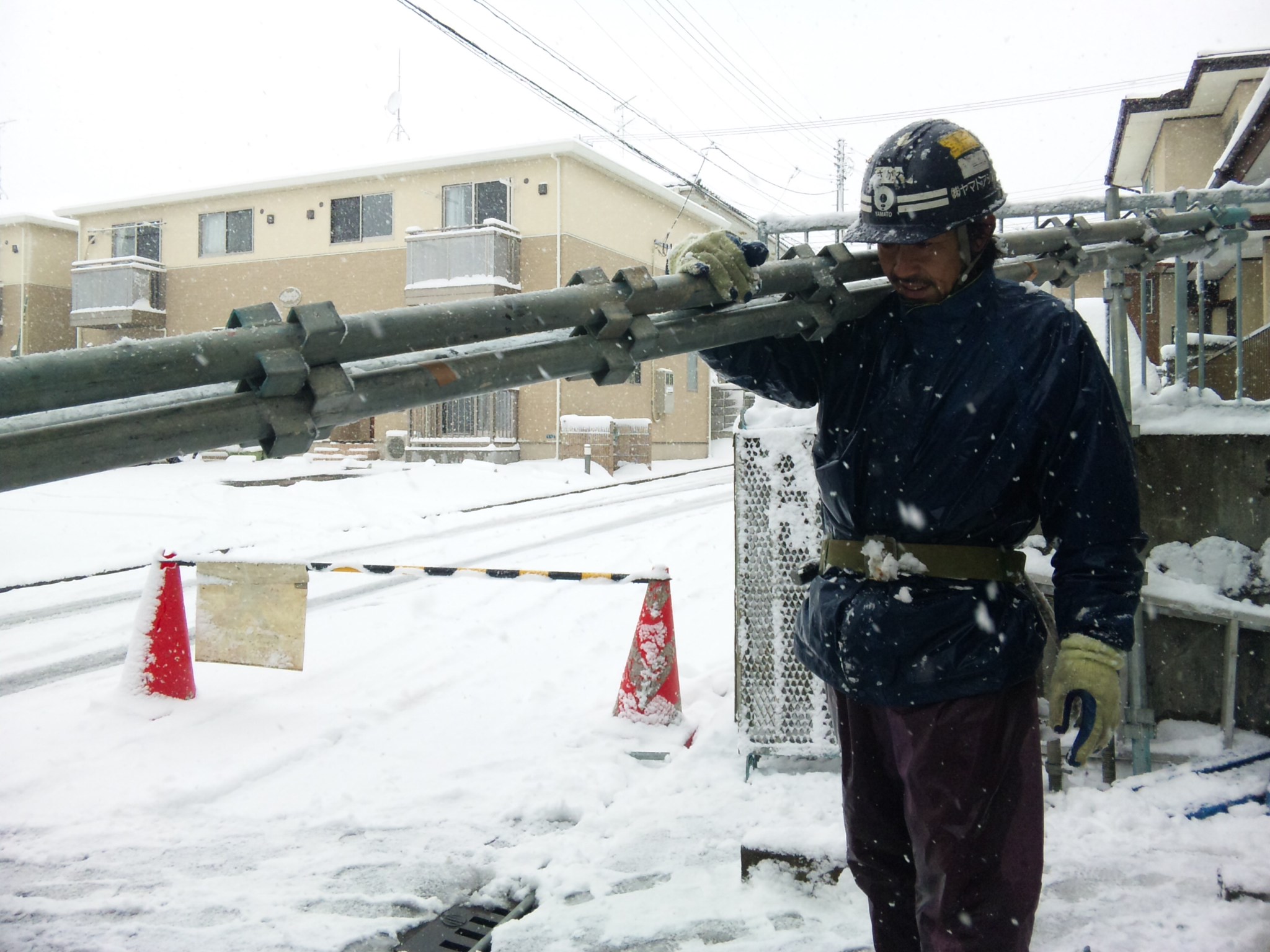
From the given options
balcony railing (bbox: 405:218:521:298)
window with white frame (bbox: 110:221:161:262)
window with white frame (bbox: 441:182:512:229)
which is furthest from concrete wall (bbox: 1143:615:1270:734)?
window with white frame (bbox: 110:221:161:262)

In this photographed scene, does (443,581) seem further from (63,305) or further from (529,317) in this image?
(63,305)

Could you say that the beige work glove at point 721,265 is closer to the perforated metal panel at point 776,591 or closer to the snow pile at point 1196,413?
the perforated metal panel at point 776,591

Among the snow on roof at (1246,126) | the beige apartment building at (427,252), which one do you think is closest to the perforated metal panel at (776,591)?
the snow on roof at (1246,126)

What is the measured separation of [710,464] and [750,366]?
23.7 metres

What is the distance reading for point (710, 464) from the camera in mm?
26078

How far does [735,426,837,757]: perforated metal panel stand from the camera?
12.5 feet

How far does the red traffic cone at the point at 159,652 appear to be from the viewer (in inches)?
197

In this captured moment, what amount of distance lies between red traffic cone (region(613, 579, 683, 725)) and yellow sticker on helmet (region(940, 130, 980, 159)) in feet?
9.83

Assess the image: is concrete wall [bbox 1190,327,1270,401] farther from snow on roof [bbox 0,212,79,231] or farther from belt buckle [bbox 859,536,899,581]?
snow on roof [bbox 0,212,79,231]

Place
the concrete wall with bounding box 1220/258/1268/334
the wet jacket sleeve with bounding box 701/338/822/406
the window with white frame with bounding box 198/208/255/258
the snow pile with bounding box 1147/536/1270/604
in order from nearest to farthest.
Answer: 1. the wet jacket sleeve with bounding box 701/338/822/406
2. the snow pile with bounding box 1147/536/1270/604
3. the concrete wall with bounding box 1220/258/1268/334
4. the window with white frame with bounding box 198/208/255/258

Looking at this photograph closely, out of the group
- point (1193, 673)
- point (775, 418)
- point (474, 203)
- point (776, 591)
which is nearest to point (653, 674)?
point (776, 591)

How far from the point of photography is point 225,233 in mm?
27281

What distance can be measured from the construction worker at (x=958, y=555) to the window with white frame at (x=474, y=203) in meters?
23.1

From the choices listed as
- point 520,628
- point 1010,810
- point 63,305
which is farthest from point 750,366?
point 63,305
